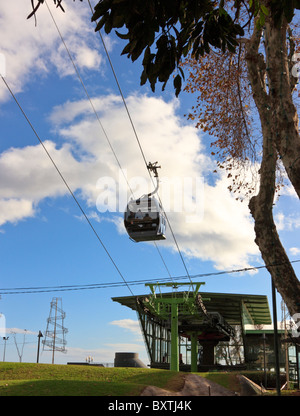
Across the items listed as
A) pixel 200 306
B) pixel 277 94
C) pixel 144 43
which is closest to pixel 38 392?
pixel 277 94

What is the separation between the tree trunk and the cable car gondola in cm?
938

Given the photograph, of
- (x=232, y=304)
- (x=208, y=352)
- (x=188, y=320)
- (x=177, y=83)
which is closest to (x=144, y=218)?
(x=177, y=83)

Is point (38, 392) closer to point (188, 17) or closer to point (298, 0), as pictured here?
point (188, 17)

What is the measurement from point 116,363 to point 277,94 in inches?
1153

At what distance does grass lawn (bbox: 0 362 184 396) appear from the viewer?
13.1 m

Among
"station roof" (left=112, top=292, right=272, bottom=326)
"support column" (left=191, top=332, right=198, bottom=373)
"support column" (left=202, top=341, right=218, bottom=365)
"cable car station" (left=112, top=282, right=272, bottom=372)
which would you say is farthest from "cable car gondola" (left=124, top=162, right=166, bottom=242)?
"support column" (left=202, top=341, right=218, bottom=365)

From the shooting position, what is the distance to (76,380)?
15.7 metres

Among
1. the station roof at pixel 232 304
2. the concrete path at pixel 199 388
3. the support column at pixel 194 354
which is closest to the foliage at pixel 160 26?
the concrete path at pixel 199 388

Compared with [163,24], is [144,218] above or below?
above

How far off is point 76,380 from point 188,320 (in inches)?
823

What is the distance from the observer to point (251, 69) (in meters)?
10.4

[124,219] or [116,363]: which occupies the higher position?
[124,219]

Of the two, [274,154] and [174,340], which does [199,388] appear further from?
[174,340]

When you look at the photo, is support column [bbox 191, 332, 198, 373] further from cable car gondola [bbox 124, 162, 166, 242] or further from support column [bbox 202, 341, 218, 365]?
cable car gondola [bbox 124, 162, 166, 242]
